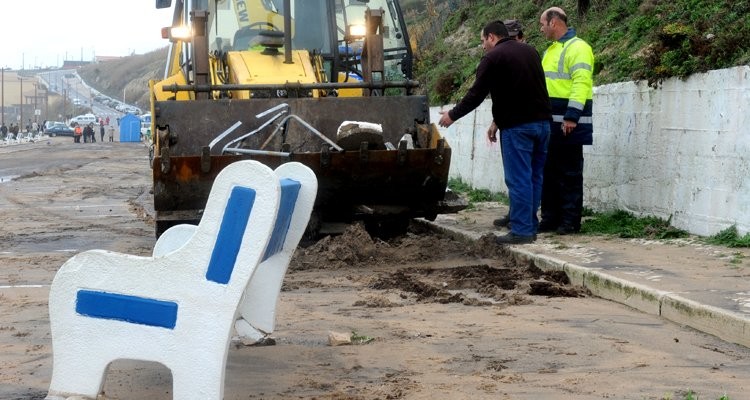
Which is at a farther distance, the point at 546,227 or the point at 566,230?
the point at 546,227

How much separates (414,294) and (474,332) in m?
1.60

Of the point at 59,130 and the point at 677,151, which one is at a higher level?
the point at 677,151

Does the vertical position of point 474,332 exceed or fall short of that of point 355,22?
it falls short

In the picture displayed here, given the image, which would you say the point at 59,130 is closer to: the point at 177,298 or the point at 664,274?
the point at 664,274

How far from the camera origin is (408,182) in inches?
412

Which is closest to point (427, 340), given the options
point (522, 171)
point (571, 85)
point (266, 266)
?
point (266, 266)

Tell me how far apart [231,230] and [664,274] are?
4313 mm

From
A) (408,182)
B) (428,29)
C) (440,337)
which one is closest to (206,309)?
(440,337)

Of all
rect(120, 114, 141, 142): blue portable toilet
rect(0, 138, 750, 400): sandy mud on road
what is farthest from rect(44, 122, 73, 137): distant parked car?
rect(0, 138, 750, 400): sandy mud on road

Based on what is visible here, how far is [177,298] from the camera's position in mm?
4594

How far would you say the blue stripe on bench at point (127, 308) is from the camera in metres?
4.60

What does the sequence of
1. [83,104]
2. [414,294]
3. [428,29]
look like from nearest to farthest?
[414,294]
[428,29]
[83,104]

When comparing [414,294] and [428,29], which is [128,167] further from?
[414,294]

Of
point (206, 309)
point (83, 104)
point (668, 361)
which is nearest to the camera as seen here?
point (206, 309)
